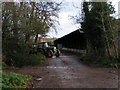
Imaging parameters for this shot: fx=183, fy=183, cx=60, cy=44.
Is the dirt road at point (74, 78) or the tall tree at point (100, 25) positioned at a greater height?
the tall tree at point (100, 25)

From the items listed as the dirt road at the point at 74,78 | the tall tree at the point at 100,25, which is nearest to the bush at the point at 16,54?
the dirt road at the point at 74,78

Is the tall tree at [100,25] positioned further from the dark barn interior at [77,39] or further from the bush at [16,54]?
the bush at [16,54]

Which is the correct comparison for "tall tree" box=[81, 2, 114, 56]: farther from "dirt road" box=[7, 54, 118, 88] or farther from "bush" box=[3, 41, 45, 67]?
"bush" box=[3, 41, 45, 67]

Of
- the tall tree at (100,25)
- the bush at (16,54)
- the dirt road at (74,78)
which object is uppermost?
the tall tree at (100,25)

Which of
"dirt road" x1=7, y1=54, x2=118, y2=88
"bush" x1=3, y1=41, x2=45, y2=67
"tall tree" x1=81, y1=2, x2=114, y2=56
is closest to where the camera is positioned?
"dirt road" x1=7, y1=54, x2=118, y2=88

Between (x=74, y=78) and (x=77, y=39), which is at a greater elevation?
(x=77, y=39)

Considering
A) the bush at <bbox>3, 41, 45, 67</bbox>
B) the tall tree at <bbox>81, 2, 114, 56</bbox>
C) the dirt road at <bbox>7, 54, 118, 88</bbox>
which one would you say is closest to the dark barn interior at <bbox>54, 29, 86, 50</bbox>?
the tall tree at <bbox>81, 2, 114, 56</bbox>

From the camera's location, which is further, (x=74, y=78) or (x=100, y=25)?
(x=100, y=25)

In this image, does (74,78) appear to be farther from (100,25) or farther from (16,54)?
(100,25)

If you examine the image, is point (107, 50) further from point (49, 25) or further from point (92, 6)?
point (49, 25)

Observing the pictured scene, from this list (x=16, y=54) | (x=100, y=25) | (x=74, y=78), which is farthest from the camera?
(x=100, y=25)

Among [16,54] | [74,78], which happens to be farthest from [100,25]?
[74,78]

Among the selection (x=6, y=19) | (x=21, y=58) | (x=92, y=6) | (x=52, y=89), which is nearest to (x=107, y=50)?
(x=92, y=6)

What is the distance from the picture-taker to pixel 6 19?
1184 cm
